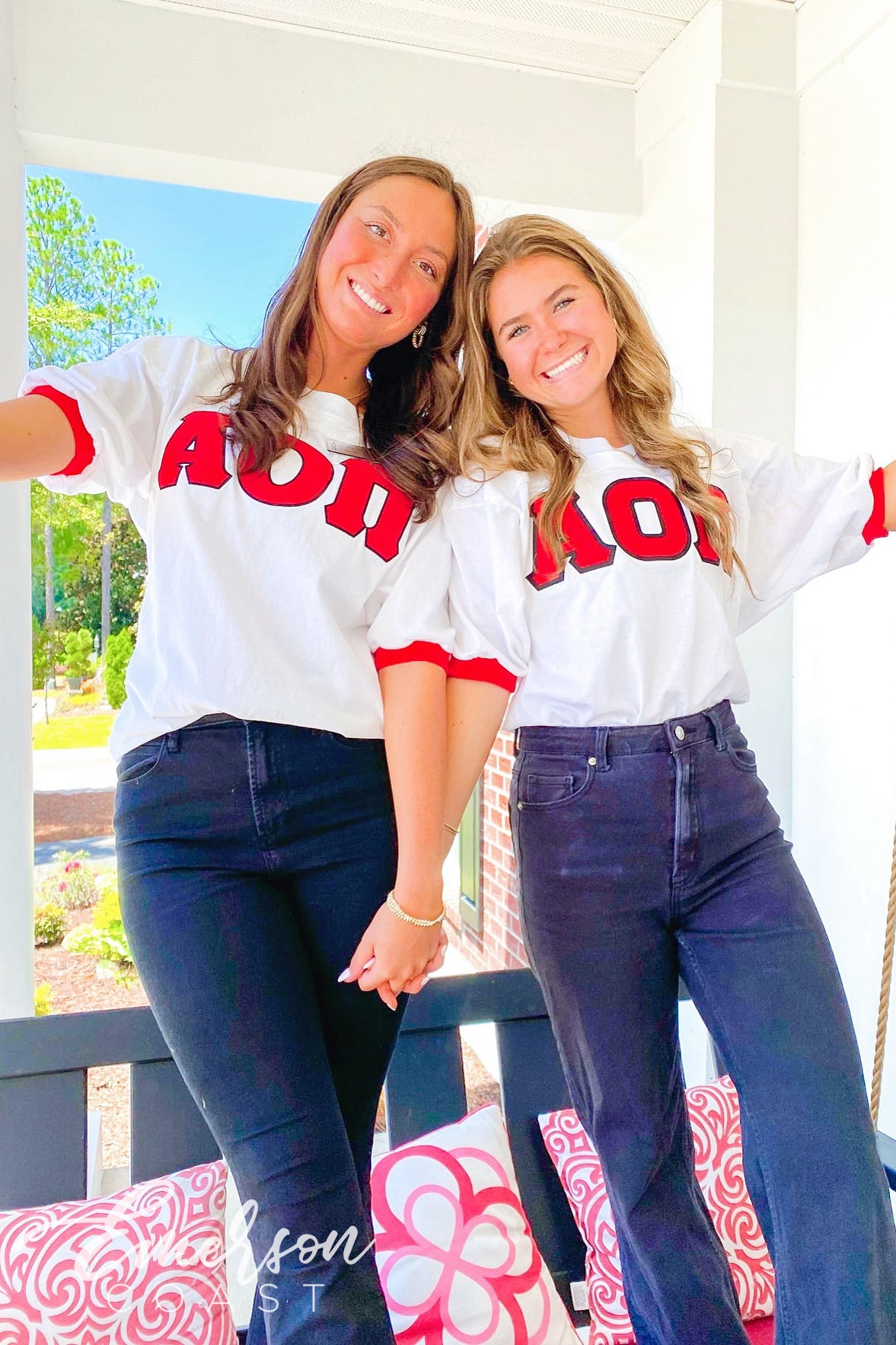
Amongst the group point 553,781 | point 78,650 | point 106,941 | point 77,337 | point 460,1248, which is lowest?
point 460,1248

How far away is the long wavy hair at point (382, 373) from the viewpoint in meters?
1.28

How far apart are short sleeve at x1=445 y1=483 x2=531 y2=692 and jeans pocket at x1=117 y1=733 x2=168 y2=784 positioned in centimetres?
41

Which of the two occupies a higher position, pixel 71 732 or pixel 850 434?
pixel 850 434

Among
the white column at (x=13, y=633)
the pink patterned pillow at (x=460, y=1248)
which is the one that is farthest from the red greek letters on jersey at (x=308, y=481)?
the white column at (x=13, y=633)

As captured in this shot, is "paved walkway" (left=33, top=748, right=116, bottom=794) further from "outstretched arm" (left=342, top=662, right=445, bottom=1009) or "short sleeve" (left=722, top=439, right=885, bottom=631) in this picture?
"short sleeve" (left=722, top=439, right=885, bottom=631)

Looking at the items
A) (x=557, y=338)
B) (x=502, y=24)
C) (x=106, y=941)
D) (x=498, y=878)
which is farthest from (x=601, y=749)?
(x=498, y=878)

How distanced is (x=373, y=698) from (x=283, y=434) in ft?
1.18

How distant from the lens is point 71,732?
2.70 m

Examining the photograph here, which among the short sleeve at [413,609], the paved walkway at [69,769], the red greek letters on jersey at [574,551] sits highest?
the red greek letters on jersey at [574,551]

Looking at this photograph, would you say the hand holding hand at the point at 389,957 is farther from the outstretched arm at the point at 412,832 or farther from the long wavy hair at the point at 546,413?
the long wavy hair at the point at 546,413

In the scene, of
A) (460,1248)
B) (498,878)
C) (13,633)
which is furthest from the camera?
(498,878)

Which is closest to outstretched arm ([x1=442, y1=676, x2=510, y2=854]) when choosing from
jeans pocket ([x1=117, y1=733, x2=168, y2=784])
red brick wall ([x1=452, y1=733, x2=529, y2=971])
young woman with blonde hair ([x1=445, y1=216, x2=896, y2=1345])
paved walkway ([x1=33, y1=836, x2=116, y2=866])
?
young woman with blonde hair ([x1=445, y1=216, x2=896, y2=1345])

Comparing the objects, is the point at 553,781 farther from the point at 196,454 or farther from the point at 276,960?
the point at 196,454

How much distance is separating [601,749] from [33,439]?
29.9 inches
